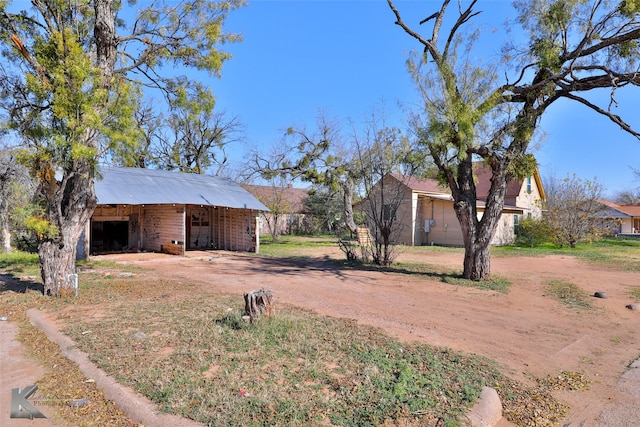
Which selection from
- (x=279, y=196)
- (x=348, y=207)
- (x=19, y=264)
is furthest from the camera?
(x=279, y=196)

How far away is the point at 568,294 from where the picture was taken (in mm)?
9766

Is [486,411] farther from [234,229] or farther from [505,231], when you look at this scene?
[505,231]

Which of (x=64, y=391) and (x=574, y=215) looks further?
Answer: (x=574, y=215)

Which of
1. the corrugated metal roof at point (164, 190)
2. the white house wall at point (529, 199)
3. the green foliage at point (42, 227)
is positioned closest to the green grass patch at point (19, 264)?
the corrugated metal roof at point (164, 190)

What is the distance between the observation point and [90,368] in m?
4.52

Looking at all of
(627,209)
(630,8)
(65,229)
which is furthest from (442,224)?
(627,209)

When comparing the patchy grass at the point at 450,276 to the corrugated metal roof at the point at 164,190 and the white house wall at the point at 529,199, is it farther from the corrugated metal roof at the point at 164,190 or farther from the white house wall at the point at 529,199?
the white house wall at the point at 529,199

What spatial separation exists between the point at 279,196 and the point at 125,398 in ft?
84.1

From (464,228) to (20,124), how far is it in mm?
11217

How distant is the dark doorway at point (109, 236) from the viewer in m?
19.0

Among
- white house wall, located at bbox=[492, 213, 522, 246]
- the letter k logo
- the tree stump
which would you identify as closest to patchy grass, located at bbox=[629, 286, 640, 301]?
the tree stump

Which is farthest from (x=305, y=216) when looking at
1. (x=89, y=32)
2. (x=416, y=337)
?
(x=416, y=337)

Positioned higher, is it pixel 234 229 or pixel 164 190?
pixel 164 190

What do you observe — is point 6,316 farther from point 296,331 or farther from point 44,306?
point 296,331
